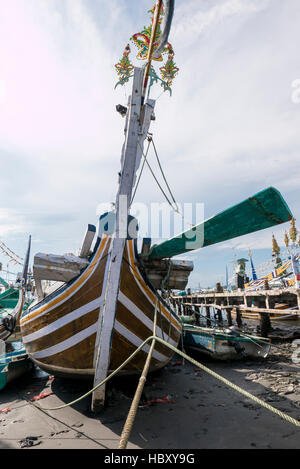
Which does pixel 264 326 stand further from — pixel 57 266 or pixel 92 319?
pixel 57 266

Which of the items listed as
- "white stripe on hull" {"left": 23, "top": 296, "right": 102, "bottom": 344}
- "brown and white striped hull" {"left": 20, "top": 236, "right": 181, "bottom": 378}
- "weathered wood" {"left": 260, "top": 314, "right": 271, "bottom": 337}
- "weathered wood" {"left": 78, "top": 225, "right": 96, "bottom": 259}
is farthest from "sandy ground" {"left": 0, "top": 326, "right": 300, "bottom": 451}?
"weathered wood" {"left": 260, "top": 314, "right": 271, "bottom": 337}

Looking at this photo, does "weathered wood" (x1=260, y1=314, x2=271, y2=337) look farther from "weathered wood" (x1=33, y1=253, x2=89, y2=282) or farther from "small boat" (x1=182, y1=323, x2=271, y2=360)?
"weathered wood" (x1=33, y1=253, x2=89, y2=282)

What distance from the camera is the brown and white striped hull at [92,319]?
424 centimetres

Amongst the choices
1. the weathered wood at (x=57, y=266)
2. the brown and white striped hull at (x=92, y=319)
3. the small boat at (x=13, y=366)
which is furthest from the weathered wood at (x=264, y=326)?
the weathered wood at (x=57, y=266)

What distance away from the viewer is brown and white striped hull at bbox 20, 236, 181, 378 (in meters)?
4.24

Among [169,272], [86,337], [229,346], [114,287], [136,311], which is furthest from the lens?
[229,346]

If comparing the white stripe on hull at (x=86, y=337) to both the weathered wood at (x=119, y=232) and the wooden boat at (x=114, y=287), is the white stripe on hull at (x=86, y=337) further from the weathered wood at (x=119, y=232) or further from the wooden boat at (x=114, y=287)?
the weathered wood at (x=119, y=232)

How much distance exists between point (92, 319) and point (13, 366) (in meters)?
4.50

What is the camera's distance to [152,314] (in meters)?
4.78

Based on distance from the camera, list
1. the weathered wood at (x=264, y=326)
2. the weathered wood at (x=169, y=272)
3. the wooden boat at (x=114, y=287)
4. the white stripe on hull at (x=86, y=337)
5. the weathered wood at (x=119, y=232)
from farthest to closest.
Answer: the weathered wood at (x=264, y=326)
the weathered wood at (x=169, y=272)
the white stripe on hull at (x=86, y=337)
the wooden boat at (x=114, y=287)
the weathered wood at (x=119, y=232)

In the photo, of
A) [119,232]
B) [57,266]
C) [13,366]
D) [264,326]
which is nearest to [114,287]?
[119,232]

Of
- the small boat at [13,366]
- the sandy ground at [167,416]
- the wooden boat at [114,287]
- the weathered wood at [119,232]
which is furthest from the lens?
the small boat at [13,366]

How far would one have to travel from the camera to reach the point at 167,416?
4320 millimetres

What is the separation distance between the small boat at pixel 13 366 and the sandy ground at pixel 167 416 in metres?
0.30
